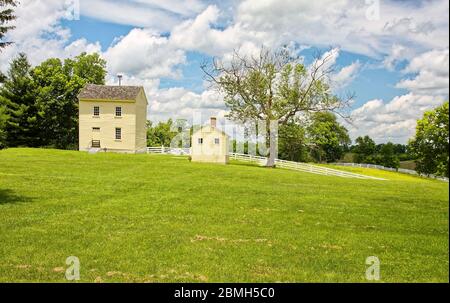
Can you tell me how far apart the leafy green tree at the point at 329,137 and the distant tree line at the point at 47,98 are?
115ft

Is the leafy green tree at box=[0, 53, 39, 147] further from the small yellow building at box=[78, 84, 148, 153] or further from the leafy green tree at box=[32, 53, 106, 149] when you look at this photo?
the small yellow building at box=[78, 84, 148, 153]

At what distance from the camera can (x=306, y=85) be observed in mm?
41688

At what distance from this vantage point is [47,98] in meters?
58.6

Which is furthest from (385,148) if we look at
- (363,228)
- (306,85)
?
(363,228)

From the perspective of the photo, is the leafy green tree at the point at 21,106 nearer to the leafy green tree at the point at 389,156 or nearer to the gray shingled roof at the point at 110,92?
the gray shingled roof at the point at 110,92

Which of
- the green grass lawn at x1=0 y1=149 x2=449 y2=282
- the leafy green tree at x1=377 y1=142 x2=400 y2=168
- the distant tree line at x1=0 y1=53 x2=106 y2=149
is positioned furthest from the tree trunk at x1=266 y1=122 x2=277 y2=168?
the leafy green tree at x1=377 y1=142 x2=400 y2=168

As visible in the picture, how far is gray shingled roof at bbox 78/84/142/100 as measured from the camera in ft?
164

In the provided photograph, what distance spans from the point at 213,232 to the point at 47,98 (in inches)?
2086

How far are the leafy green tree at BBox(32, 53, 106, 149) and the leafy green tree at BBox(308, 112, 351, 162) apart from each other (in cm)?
3495

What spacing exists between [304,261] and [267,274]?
4.44 ft

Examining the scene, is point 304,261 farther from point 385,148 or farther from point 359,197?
point 385,148

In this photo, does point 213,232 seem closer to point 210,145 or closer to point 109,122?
point 210,145
